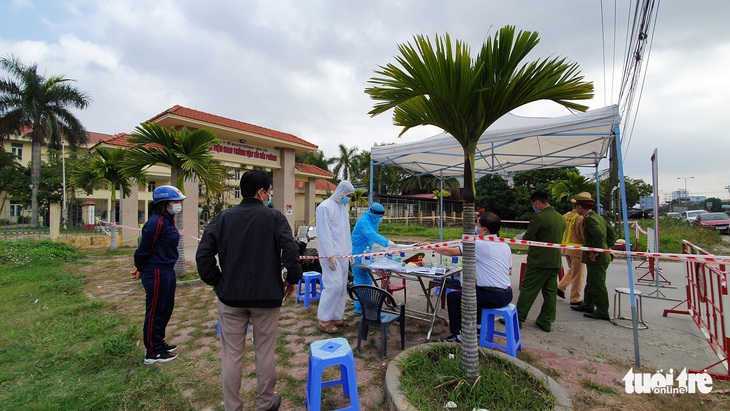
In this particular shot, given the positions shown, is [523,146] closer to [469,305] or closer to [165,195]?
[469,305]

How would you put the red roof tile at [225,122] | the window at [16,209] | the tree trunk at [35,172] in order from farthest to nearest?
the window at [16,209], the tree trunk at [35,172], the red roof tile at [225,122]

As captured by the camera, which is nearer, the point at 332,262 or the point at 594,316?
the point at 332,262

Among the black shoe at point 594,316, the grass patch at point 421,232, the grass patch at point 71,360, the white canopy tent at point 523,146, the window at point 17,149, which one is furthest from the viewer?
the window at point 17,149

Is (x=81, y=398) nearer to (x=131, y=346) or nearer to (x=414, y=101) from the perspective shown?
(x=131, y=346)

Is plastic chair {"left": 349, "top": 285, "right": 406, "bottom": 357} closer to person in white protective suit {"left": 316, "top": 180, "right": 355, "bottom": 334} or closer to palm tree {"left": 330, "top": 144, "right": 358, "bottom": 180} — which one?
person in white protective suit {"left": 316, "top": 180, "right": 355, "bottom": 334}

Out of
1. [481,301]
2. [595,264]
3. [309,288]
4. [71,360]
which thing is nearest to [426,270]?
[481,301]

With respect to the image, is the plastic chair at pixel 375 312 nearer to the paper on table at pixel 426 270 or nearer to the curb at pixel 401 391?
the curb at pixel 401 391

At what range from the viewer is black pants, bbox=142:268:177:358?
3.15 metres

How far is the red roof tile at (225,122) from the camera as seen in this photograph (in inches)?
433

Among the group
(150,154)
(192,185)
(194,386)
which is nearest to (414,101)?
(194,386)

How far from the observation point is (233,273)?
223 cm

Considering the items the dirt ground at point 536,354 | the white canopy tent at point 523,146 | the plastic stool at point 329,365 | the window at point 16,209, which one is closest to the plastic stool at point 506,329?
the dirt ground at point 536,354

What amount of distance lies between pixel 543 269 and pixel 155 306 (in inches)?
172

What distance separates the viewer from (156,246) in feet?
10.5
